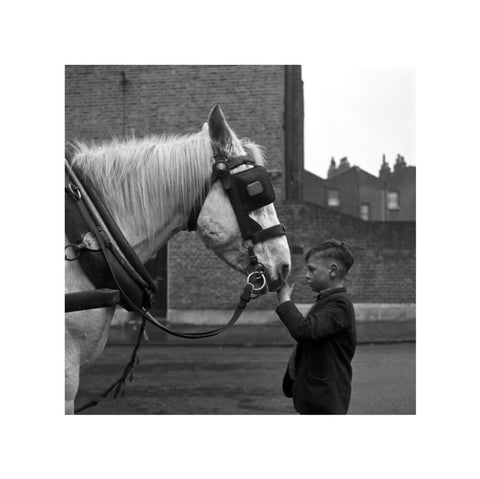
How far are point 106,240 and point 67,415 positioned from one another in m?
0.78

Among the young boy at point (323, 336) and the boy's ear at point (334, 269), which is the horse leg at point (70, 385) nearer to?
the young boy at point (323, 336)

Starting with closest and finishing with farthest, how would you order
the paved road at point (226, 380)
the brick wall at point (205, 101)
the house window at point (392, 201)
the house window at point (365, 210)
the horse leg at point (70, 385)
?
the horse leg at point (70, 385), the paved road at point (226, 380), the brick wall at point (205, 101), the house window at point (392, 201), the house window at point (365, 210)

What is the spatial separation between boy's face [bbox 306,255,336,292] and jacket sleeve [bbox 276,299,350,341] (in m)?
0.12

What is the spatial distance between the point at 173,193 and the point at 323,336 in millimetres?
871

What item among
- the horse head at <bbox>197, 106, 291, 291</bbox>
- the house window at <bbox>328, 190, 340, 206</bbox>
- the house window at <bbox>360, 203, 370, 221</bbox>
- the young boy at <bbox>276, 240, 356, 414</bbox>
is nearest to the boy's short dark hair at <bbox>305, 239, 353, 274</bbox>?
the young boy at <bbox>276, 240, 356, 414</bbox>

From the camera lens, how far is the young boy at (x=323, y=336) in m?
2.48

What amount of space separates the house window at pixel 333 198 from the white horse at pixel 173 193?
114 ft

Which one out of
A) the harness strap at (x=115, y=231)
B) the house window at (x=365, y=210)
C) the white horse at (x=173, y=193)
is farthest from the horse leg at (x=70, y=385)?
the house window at (x=365, y=210)

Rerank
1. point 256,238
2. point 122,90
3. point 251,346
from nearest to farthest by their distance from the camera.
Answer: point 256,238 → point 251,346 → point 122,90

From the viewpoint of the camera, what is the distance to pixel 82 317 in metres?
2.26
